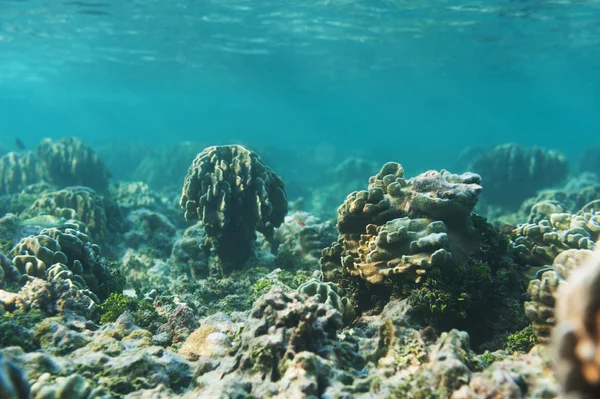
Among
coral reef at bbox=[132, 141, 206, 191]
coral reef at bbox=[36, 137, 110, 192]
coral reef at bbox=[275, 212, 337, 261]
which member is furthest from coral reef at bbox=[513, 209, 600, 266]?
coral reef at bbox=[132, 141, 206, 191]

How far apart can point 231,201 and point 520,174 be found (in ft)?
55.2

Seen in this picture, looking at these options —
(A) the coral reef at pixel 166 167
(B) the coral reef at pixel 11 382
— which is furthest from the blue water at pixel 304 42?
(B) the coral reef at pixel 11 382

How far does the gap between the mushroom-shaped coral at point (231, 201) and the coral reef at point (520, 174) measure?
1510 centimetres

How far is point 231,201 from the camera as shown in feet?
28.0

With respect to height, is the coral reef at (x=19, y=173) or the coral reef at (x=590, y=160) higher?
the coral reef at (x=19, y=173)

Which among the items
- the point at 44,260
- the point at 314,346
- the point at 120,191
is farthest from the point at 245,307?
the point at 120,191

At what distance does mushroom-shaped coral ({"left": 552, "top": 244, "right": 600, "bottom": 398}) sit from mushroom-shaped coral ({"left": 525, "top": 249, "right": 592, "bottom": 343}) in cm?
222

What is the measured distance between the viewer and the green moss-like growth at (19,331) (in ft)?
12.0

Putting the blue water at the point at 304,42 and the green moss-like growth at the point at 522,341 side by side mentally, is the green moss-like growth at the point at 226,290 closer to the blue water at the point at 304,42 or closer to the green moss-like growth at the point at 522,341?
the green moss-like growth at the point at 522,341

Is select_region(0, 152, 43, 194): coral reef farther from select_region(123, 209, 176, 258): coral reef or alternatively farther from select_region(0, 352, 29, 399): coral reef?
select_region(0, 352, 29, 399): coral reef

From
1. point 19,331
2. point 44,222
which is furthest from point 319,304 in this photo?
point 44,222

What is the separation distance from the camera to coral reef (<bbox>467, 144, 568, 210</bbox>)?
19453mm

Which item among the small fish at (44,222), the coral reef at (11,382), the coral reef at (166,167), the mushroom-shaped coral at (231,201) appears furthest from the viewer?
the coral reef at (166,167)

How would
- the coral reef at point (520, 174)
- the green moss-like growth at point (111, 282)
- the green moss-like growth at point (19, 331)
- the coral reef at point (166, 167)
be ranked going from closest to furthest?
the green moss-like growth at point (19, 331), the green moss-like growth at point (111, 282), the coral reef at point (520, 174), the coral reef at point (166, 167)
